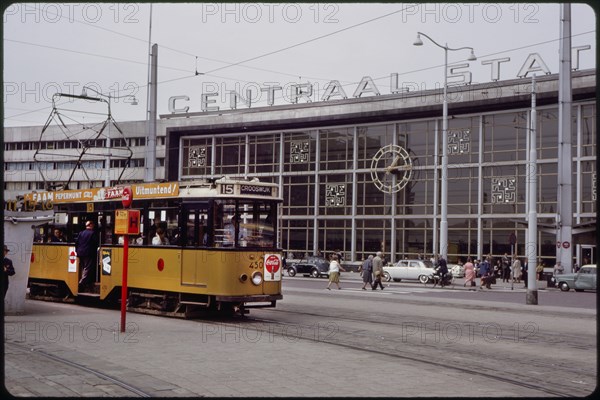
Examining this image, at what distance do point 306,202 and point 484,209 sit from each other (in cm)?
1525

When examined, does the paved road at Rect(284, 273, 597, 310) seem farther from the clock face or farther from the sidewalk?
the clock face

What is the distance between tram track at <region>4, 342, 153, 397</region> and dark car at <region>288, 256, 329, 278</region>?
3862 centimetres

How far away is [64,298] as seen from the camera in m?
21.3

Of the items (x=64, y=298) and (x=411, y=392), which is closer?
(x=411, y=392)

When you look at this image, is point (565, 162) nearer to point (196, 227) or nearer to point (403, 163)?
point (403, 163)

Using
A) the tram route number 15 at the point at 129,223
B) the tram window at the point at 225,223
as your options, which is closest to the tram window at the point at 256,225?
the tram window at the point at 225,223

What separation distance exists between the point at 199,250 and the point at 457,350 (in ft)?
20.1

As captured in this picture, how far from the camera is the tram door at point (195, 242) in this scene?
16.7 metres

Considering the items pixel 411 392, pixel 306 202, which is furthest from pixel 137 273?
pixel 306 202

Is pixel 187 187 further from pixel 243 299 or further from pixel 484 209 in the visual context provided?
pixel 484 209

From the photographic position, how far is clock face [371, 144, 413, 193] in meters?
55.8

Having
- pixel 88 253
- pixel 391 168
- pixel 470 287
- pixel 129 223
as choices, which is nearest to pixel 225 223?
pixel 129 223

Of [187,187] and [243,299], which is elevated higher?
[187,187]

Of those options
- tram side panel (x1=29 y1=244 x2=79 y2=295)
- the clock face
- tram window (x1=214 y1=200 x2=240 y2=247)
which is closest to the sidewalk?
the clock face
